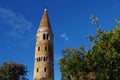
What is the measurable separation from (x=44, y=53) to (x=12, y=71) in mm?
14246

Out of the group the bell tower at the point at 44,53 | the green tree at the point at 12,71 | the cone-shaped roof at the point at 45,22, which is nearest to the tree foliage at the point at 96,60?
the green tree at the point at 12,71

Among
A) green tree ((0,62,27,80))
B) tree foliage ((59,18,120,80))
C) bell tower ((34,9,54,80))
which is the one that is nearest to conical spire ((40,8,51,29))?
bell tower ((34,9,54,80))

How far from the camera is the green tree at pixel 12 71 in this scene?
5571 cm

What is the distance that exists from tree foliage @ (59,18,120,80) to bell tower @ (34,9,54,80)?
42.6 metres

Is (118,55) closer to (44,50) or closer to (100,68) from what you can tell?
(100,68)

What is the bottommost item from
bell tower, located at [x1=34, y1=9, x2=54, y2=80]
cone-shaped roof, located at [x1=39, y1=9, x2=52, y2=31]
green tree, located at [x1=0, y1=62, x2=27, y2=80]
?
green tree, located at [x1=0, y1=62, x2=27, y2=80]

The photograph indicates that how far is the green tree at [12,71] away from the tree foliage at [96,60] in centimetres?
3324

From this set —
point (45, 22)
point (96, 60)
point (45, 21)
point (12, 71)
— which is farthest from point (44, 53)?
point (96, 60)

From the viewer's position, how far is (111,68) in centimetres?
2138

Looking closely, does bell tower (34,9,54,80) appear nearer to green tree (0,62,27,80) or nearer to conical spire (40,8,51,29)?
conical spire (40,8,51,29)

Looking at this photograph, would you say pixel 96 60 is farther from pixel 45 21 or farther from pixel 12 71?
pixel 45 21

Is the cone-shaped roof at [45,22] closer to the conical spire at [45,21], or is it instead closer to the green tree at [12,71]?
the conical spire at [45,21]

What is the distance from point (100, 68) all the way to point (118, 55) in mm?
1560

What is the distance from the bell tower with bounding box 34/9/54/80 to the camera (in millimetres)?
67725
